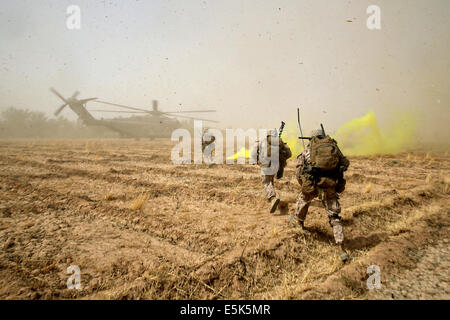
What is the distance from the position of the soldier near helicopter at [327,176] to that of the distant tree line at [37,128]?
4623 cm

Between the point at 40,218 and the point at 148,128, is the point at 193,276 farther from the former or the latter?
the point at 148,128

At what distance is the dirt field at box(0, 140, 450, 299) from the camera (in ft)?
8.75

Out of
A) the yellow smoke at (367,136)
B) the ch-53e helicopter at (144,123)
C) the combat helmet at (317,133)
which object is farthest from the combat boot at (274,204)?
the ch-53e helicopter at (144,123)

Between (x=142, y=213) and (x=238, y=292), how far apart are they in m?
3.01

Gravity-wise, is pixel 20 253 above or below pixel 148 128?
below

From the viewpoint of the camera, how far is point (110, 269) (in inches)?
115

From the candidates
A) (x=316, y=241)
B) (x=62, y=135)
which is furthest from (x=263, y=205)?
(x=62, y=135)

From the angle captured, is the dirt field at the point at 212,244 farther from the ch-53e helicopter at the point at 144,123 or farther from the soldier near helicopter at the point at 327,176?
the ch-53e helicopter at the point at 144,123

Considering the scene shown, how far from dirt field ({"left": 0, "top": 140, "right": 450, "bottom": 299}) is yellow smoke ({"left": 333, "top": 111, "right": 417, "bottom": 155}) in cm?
849

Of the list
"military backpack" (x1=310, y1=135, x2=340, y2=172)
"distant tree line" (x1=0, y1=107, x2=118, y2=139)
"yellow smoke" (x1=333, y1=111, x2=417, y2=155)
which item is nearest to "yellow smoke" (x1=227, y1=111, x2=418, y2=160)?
"yellow smoke" (x1=333, y1=111, x2=417, y2=155)

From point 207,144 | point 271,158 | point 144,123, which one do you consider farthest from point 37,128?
point 271,158

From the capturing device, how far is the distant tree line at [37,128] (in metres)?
44.2

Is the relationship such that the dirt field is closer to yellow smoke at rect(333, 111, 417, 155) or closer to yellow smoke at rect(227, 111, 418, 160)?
yellow smoke at rect(227, 111, 418, 160)

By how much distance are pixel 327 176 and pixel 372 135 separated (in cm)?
1414
